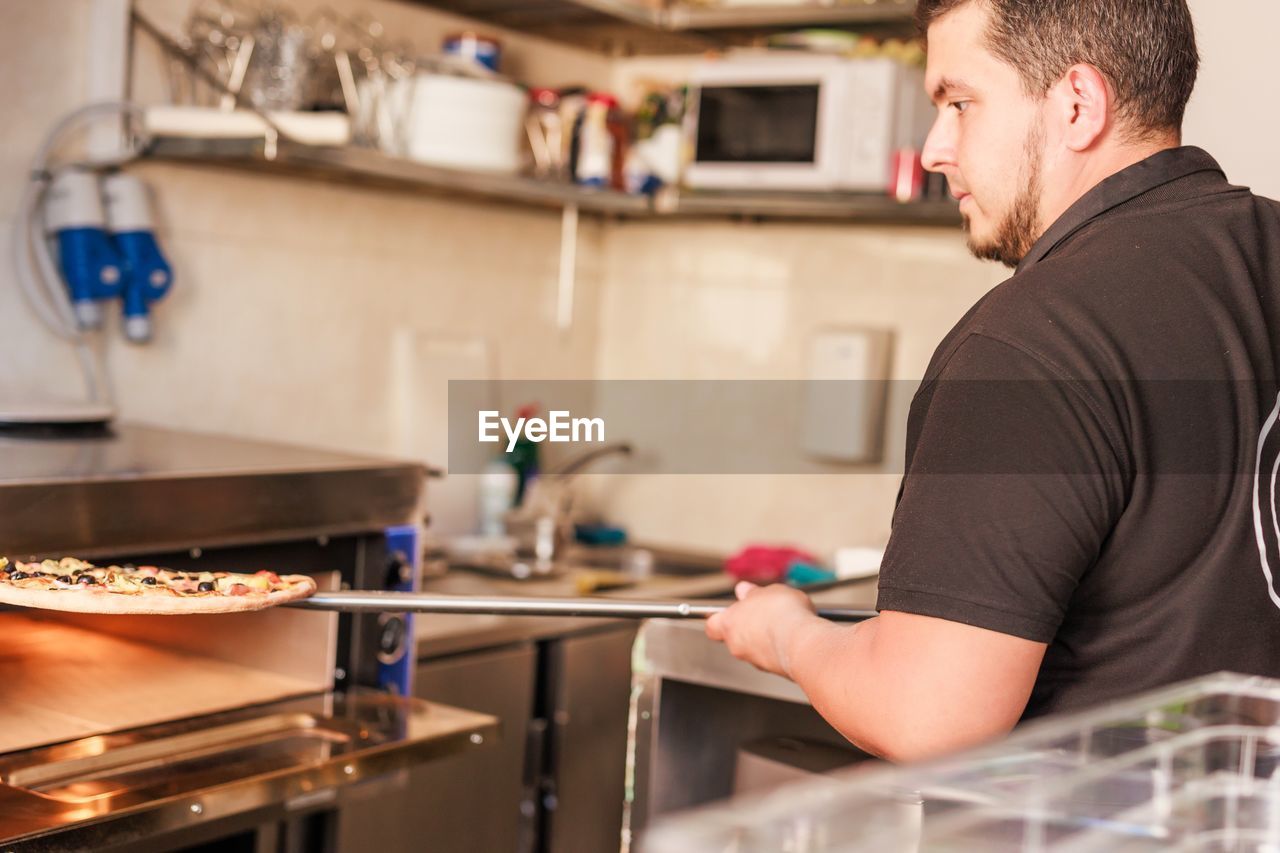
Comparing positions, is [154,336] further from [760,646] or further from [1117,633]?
[1117,633]

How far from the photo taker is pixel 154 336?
6.53ft

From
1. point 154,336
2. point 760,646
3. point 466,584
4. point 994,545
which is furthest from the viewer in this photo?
point 466,584

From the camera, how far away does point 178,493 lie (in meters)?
1.20

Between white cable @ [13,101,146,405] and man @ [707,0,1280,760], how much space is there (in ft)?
4.16

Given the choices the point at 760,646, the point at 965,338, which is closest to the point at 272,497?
the point at 760,646

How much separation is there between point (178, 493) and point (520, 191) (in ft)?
3.56

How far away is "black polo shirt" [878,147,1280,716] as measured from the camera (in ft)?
2.56

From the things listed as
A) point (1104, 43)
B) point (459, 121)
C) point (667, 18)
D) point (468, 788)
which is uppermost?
point (667, 18)

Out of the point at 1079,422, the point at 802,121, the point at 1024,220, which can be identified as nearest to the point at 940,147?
the point at 1024,220

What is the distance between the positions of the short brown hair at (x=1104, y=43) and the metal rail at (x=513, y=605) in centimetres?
43

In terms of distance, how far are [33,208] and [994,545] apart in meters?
1.45

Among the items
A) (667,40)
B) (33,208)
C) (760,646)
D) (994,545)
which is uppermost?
(667,40)

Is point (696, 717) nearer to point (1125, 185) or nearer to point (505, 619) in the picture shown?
point (505, 619)

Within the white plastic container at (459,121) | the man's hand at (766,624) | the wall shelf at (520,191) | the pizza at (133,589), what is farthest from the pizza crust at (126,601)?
the white plastic container at (459,121)
